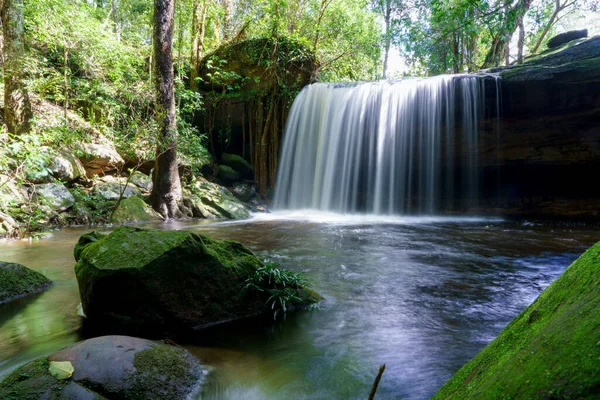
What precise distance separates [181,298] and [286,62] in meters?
13.9

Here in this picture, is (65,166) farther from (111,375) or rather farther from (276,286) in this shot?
(111,375)

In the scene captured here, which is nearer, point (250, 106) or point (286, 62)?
point (286, 62)

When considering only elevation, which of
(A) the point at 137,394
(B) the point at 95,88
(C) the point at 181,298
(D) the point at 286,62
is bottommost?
(A) the point at 137,394

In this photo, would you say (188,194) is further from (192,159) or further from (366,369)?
(366,369)

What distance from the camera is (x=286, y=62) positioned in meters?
15.7

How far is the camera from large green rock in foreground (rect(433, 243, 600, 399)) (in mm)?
828

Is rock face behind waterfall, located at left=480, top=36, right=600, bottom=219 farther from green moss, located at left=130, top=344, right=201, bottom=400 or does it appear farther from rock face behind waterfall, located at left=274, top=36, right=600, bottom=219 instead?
green moss, located at left=130, top=344, right=201, bottom=400

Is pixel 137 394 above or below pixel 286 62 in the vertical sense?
below

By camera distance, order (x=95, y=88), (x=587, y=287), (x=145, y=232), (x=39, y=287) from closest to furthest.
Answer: (x=587, y=287) → (x=145, y=232) → (x=39, y=287) → (x=95, y=88)

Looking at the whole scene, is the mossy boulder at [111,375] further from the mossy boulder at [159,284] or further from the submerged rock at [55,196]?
the submerged rock at [55,196]

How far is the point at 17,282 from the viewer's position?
435cm

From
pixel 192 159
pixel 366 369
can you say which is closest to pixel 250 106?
pixel 192 159

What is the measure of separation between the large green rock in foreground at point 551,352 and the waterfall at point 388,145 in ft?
40.4

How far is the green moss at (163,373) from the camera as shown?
7.64 feet
